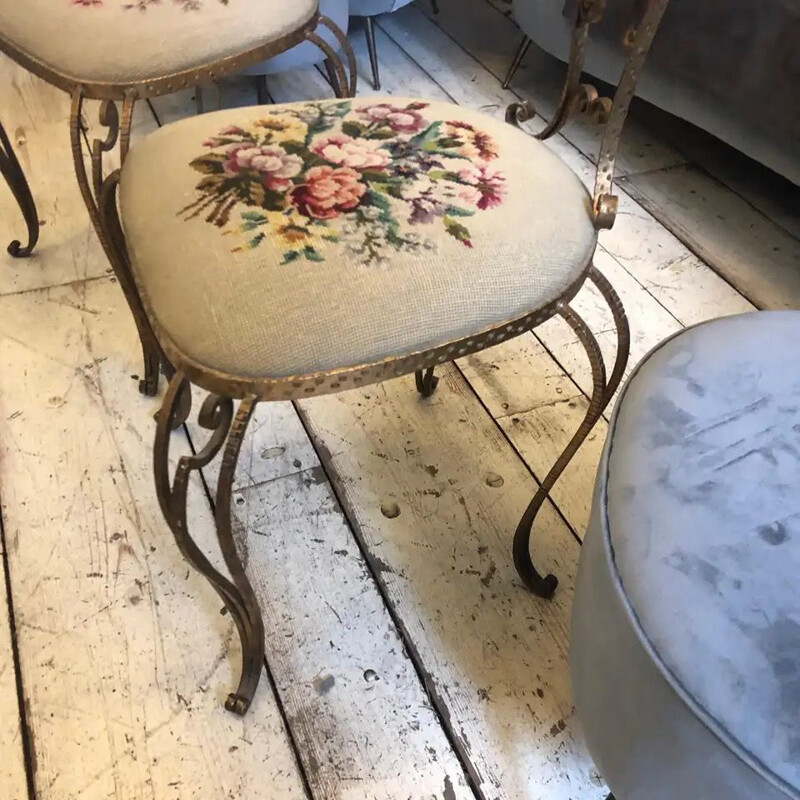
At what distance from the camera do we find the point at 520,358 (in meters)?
1.25

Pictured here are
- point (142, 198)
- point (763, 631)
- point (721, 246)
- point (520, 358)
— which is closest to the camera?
point (763, 631)

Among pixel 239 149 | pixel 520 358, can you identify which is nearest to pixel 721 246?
pixel 520 358

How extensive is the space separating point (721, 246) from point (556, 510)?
0.72m

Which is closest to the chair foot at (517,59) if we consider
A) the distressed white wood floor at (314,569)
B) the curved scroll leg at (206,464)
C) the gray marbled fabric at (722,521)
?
the distressed white wood floor at (314,569)

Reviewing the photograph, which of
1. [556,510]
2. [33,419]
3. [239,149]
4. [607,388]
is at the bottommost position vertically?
[33,419]

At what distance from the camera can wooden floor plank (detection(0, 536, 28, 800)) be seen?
789 millimetres

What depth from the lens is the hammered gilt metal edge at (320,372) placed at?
61cm

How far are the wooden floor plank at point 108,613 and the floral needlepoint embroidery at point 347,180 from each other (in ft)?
1.52

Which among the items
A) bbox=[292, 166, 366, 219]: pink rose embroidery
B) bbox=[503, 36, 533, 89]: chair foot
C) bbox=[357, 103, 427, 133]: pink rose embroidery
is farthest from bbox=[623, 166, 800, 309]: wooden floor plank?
bbox=[292, 166, 366, 219]: pink rose embroidery

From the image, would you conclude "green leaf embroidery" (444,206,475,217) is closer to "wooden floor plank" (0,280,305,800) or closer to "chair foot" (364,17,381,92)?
"wooden floor plank" (0,280,305,800)

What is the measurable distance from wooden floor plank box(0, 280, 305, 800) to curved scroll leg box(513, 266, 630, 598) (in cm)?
31

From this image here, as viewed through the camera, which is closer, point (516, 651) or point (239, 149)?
point (239, 149)

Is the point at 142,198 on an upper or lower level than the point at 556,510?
upper

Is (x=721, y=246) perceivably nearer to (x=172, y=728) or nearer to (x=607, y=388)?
(x=607, y=388)
